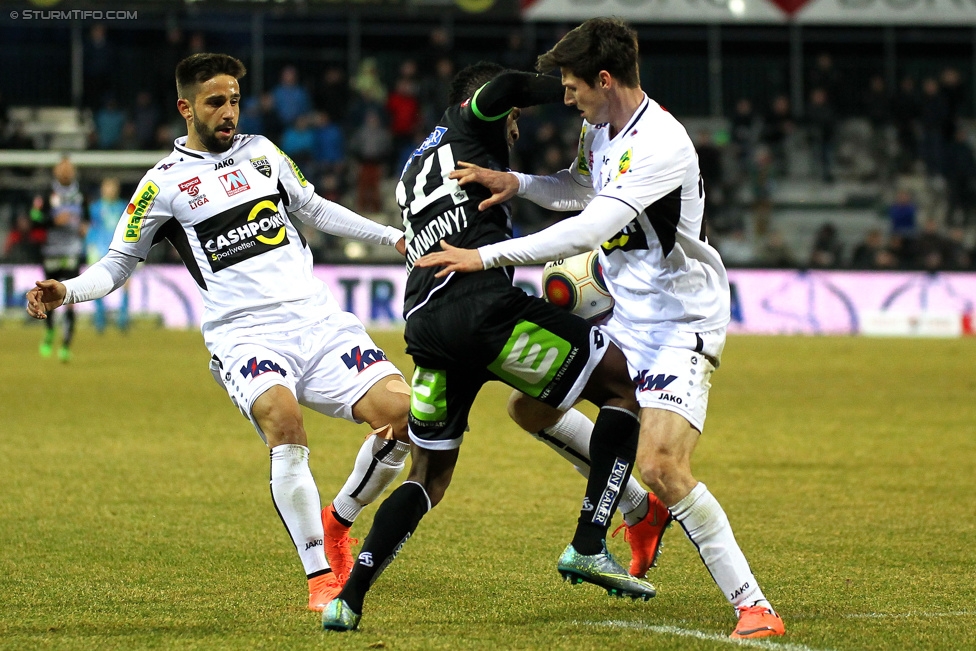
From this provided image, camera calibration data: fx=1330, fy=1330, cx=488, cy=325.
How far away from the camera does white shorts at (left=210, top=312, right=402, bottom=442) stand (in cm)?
532

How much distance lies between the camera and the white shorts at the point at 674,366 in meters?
4.63

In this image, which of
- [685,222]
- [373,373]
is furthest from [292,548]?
[685,222]

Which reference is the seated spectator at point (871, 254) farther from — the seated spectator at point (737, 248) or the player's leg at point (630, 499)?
the player's leg at point (630, 499)

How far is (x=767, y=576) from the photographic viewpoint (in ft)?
18.0

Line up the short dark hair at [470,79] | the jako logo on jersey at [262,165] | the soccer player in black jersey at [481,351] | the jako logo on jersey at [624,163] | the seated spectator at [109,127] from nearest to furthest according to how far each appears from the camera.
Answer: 1. the jako logo on jersey at [624,163]
2. the soccer player in black jersey at [481,351]
3. the short dark hair at [470,79]
4. the jako logo on jersey at [262,165]
5. the seated spectator at [109,127]

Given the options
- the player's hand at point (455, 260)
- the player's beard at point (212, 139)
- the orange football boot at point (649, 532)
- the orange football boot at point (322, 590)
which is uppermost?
the player's beard at point (212, 139)

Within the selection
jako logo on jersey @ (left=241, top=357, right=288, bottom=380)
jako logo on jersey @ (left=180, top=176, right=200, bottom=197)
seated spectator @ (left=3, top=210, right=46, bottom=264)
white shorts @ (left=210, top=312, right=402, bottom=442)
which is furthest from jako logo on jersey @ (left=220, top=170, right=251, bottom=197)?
seated spectator @ (left=3, top=210, right=46, bottom=264)

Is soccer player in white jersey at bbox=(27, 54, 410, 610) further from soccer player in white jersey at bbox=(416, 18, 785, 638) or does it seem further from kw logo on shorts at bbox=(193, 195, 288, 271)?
soccer player in white jersey at bbox=(416, 18, 785, 638)

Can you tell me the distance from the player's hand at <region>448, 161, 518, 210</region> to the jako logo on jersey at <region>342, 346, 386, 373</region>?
1.02 meters

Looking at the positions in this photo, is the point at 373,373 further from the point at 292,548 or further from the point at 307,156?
the point at 307,156

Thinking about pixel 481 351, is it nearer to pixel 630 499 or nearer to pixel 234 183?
pixel 630 499

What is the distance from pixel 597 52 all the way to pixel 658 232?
666 millimetres

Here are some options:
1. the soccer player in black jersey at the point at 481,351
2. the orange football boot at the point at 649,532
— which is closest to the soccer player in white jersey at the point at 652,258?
the soccer player in black jersey at the point at 481,351

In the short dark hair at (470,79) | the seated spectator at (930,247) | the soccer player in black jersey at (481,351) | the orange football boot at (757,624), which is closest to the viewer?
the orange football boot at (757,624)
